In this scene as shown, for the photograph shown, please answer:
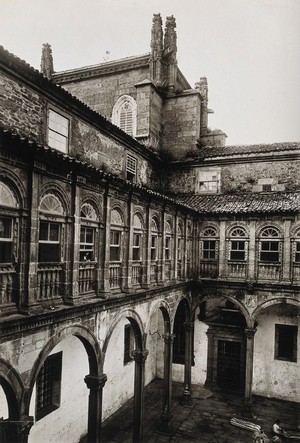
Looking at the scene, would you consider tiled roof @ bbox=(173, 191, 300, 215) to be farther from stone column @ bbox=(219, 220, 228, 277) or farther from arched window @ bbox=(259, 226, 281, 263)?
arched window @ bbox=(259, 226, 281, 263)

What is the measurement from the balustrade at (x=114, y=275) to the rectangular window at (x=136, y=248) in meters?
1.41

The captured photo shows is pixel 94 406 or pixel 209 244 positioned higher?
pixel 209 244

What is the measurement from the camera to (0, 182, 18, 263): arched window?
25.2 ft

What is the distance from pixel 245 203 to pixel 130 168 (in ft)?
20.9

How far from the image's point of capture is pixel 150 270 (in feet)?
47.2

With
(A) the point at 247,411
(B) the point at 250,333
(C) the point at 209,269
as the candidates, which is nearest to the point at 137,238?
(C) the point at 209,269

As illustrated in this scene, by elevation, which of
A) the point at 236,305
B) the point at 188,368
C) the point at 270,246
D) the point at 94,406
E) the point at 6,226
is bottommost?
the point at 188,368

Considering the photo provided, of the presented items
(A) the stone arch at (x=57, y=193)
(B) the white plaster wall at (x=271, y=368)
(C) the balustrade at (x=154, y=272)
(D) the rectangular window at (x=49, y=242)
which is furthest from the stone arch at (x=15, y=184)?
(B) the white plaster wall at (x=271, y=368)

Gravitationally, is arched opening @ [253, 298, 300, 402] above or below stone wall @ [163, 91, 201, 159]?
below

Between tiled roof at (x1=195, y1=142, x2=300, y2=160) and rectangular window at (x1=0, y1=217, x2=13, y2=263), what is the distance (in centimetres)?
1552

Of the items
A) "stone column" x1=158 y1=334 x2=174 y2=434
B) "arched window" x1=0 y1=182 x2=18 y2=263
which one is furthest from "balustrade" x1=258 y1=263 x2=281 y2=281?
"arched window" x1=0 y1=182 x2=18 y2=263

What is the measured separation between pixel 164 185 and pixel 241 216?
18.7 ft

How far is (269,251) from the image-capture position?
→ 725 inches

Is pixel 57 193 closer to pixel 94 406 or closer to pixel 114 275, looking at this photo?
pixel 114 275
